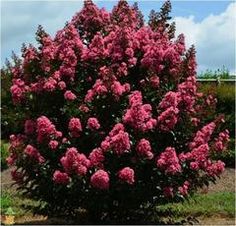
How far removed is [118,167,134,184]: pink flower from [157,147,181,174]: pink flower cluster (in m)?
0.33

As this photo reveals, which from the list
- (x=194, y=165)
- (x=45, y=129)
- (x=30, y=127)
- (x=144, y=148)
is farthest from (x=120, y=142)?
(x=30, y=127)

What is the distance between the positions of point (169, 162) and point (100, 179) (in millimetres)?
719

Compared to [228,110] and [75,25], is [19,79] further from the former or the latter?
[228,110]

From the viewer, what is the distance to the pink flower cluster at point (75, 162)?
648cm

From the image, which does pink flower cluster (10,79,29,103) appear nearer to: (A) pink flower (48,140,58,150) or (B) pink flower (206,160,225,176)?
(A) pink flower (48,140,58,150)

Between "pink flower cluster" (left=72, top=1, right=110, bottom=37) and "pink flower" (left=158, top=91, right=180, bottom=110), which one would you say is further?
"pink flower cluster" (left=72, top=1, right=110, bottom=37)

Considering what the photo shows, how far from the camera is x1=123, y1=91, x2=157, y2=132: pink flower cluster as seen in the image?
21.7 feet

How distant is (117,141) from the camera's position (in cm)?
648

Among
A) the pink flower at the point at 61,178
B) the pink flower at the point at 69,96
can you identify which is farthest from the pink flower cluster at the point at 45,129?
the pink flower at the point at 61,178

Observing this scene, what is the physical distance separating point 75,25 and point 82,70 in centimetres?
71

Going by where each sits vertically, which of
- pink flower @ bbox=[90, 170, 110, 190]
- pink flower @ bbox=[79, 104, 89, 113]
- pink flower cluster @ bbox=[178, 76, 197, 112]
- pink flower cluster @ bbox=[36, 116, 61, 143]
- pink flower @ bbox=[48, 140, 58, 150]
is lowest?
pink flower @ bbox=[90, 170, 110, 190]

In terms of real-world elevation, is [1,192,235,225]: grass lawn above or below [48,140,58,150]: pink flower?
below

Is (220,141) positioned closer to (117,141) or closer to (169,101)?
(169,101)

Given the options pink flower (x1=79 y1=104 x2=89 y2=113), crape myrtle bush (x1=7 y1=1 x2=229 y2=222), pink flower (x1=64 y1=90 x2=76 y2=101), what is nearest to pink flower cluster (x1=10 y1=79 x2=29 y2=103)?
crape myrtle bush (x1=7 y1=1 x2=229 y2=222)
